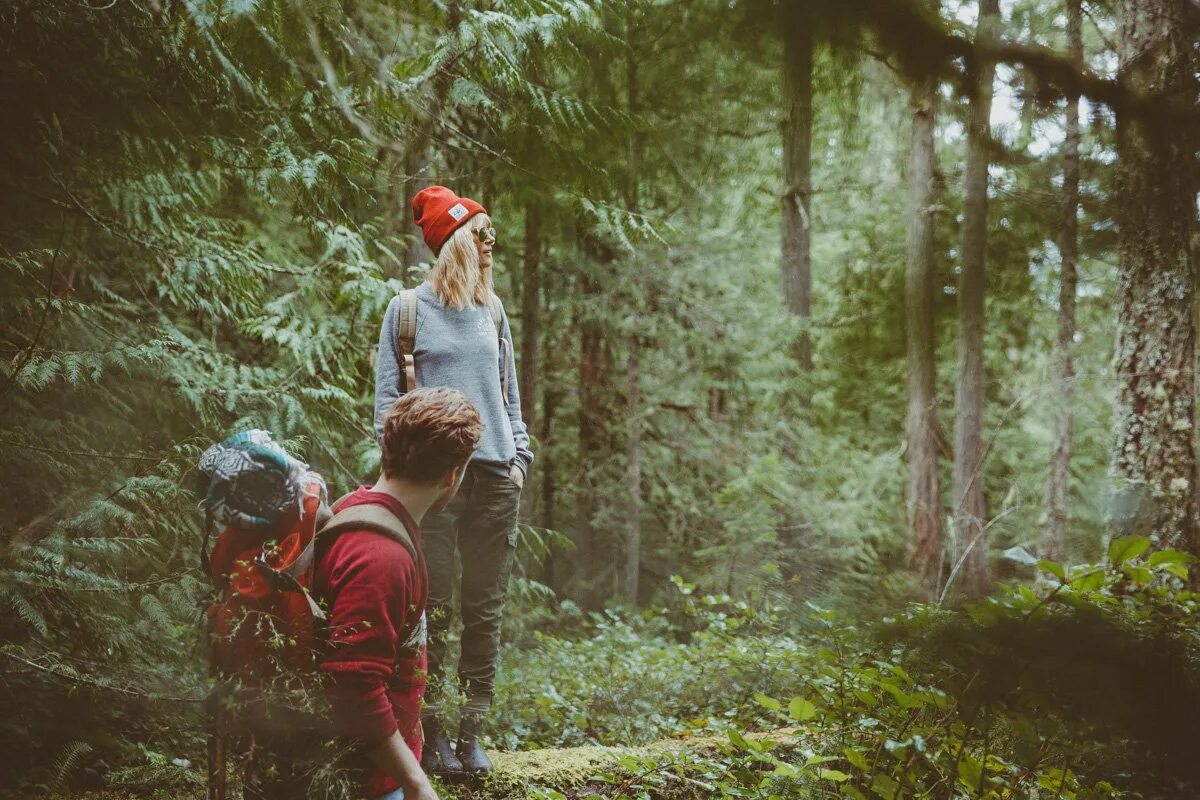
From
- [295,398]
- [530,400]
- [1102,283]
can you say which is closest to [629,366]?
[530,400]

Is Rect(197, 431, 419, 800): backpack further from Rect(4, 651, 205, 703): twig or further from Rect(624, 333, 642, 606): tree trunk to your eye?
Rect(624, 333, 642, 606): tree trunk

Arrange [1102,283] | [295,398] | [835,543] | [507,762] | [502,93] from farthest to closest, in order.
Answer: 1. [1102,283]
2. [835,543]
3. [502,93]
4. [295,398]
5. [507,762]

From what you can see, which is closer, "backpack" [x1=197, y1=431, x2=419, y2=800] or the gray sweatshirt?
"backpack" [x1=197, y1=431, x2=419, y2=800]

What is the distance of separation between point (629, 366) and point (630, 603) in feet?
11.4

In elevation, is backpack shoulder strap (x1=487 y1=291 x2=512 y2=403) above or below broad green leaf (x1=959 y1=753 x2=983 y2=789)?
above

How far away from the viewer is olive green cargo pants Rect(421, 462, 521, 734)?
10.3 feet

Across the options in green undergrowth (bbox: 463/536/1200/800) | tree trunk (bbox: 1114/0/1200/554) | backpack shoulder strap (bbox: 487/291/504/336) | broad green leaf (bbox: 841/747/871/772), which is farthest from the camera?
tree trunk (bbox: 1114/0/1200/554)

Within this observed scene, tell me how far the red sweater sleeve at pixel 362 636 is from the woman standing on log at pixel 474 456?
1.27m

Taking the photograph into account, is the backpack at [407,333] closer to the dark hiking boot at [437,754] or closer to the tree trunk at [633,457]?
the dark hiking boot at [437,754]

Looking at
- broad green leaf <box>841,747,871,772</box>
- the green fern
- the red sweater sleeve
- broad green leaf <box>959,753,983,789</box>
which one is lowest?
the green fern

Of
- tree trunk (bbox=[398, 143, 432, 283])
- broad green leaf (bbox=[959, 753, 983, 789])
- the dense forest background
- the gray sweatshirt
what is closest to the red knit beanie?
the gray sweatshirt

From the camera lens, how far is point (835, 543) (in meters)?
9.91

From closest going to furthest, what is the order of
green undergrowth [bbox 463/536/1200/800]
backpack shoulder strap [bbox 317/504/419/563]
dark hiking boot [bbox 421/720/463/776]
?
1. green undergrowth [bbox 463/536/1200/800]
2. backpack shoulder strap [bbox 317/504/419/563]
3. dark hiking boot [bbox 421/720/463/776]

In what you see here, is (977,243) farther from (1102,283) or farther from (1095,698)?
(1102,283)
